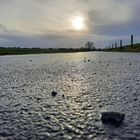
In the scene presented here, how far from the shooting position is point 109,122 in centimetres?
1420

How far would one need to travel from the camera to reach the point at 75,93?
2244 centimetres

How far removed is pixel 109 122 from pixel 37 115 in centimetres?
383

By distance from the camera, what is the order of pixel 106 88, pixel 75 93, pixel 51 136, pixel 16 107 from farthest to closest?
pixel 106 88 → pixel 75 93 → pixel 16 107 → pixel 51 136

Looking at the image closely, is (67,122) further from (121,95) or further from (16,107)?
(121,95)

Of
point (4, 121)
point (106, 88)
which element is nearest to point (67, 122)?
point (4, 121)

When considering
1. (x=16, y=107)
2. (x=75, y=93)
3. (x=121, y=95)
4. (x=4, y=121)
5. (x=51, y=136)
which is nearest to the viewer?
(x=51, y=136)

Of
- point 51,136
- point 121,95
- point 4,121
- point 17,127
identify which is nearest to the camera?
point 51,136

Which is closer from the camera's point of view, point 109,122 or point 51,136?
point 51,136

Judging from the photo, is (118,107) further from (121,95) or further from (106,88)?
(106,88)

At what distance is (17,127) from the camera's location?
14031 mm

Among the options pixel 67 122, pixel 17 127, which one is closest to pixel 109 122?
pixel 67 122

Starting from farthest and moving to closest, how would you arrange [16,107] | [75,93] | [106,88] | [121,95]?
1. [106,88]
2. [75,93]
3. [121,95]
4. [16,107]

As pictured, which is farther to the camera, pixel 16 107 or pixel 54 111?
pixel 16 107

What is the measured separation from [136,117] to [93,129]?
2.82 m
